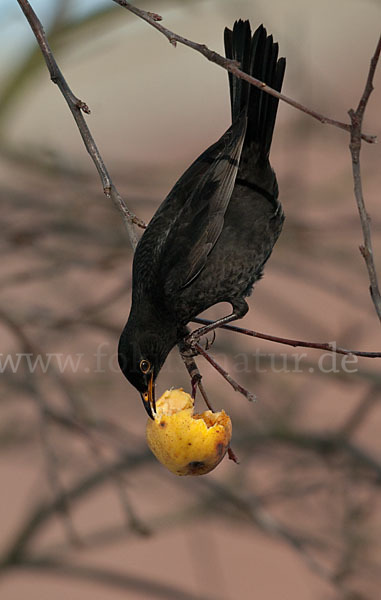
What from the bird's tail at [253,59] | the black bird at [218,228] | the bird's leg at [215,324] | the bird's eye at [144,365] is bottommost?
the bird's eye at [144,365]

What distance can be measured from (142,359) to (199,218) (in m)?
0.75

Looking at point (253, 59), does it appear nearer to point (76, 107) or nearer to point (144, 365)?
point (76, 107)

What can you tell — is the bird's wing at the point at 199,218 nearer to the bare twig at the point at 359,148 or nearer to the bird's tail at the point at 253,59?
the bird's tail at the point at 253,59

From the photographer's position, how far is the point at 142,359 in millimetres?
3248

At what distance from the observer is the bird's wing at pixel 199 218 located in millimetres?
3539

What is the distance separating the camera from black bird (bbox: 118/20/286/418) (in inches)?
136

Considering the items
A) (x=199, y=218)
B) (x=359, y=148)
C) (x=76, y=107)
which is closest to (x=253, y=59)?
(x=199, y=218)

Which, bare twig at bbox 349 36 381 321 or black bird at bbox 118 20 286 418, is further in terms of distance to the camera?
black bird at bbox 118 20 286 418

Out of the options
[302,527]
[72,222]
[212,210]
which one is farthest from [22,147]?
[302,527]

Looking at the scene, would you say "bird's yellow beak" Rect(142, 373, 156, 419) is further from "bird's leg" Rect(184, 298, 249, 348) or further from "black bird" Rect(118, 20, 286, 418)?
"bird's leg" Rect(184, 298, 249, 348)

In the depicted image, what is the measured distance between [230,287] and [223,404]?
66.3 inches

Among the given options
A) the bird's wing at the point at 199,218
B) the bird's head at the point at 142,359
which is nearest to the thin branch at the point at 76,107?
the bird's head at the point at 142,359

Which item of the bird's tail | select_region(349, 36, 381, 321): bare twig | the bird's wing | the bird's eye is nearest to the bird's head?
the bird's eye

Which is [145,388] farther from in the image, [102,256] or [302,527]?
[302,527]
